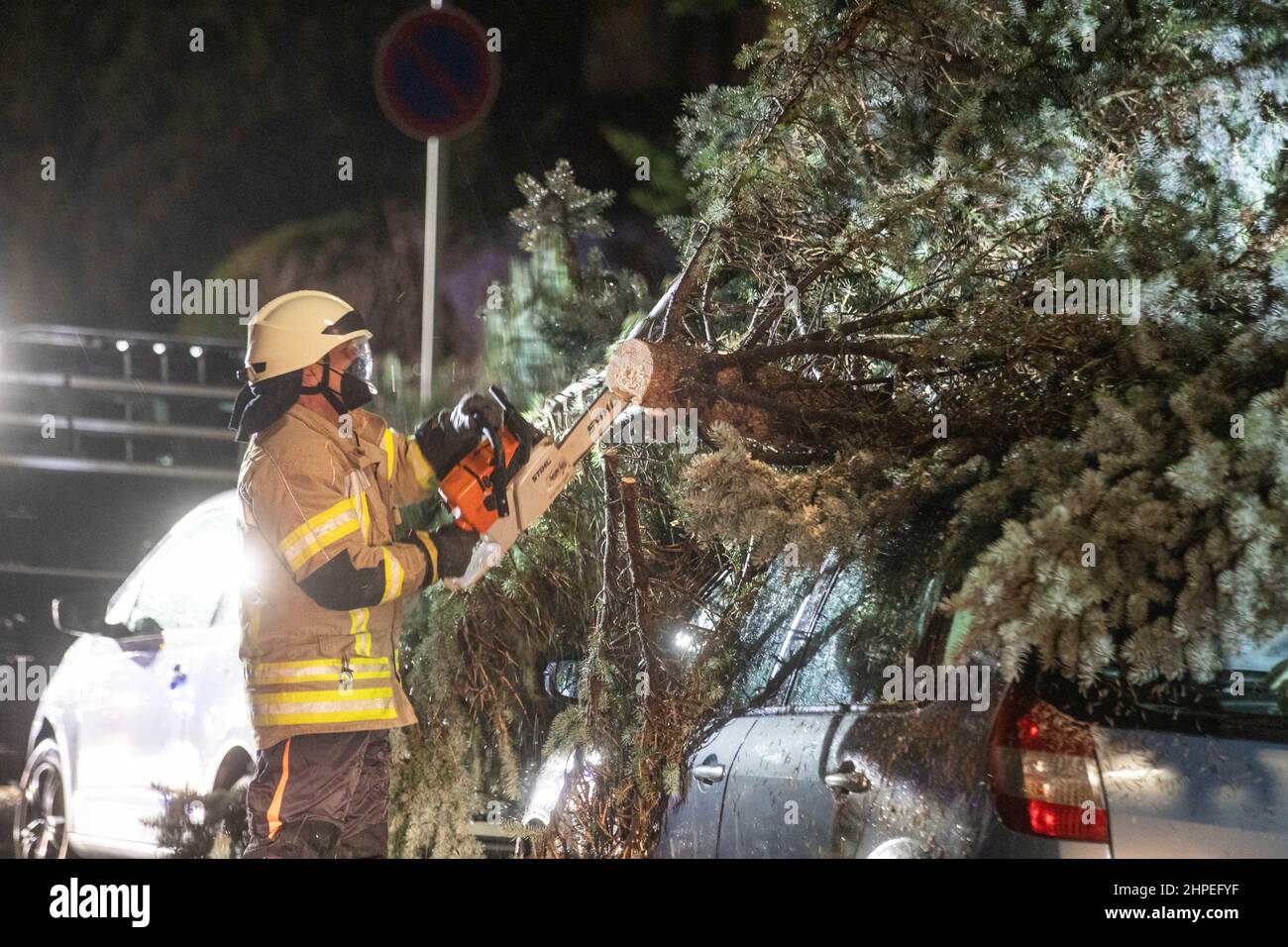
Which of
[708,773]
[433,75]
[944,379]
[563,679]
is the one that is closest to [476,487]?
[563,679]

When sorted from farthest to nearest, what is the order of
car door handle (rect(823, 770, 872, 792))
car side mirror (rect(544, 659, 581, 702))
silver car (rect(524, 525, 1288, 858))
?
car side mirror (rect(544, 659, 581, 702))
car door handle (rect(823, 770, 872, 792))
silver car (rect(524, 525, 1288, 858))

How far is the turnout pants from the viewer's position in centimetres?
321

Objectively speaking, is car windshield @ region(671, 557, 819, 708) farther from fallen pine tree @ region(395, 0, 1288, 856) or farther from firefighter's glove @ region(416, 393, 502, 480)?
firefighter's glove @ region(416, 393, 502, 480)

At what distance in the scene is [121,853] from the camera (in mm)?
4160

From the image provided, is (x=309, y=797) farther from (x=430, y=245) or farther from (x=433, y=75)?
(x=433, y=75)

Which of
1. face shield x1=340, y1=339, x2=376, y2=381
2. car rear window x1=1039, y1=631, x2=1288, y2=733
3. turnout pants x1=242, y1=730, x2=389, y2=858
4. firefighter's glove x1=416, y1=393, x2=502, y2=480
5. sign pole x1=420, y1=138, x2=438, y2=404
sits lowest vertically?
turnout pants x1=242, y1=730, x2=389, y2=858

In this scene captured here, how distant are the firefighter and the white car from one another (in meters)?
0.54

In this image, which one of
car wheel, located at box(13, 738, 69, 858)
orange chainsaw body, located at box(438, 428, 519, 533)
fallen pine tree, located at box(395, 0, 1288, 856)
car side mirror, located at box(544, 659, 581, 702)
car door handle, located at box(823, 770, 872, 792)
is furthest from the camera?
car wheel, located at box(13, 738, 69, 858)

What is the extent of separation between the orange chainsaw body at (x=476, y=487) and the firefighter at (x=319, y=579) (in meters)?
0.04

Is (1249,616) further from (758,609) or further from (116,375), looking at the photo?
(116,375)

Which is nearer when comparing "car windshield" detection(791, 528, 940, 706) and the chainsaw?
"car windshield" detection(791, 528, 940, 706)

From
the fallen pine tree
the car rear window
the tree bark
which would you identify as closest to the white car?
the fallen pine tree

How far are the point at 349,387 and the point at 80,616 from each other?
1.30 meters
